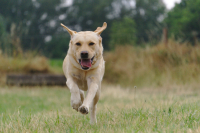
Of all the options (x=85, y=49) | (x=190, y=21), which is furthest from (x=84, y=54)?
(x=190, y=21)

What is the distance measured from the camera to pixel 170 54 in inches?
485

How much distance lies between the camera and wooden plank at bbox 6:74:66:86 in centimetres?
1242

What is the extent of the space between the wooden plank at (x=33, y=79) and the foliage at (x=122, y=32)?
14794 millimetres

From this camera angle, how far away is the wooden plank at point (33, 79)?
1242 cm

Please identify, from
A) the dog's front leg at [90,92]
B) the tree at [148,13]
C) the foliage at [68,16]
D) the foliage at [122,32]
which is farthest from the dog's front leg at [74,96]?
the tree at [148,13]

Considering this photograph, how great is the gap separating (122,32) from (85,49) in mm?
26242

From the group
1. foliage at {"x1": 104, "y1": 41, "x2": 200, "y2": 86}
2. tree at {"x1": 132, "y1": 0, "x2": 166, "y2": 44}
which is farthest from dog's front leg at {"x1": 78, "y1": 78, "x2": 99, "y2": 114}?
tree at {"x1": 132, "y1": 0, "x2": 166, "y2": 44}

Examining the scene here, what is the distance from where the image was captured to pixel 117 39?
2752cm

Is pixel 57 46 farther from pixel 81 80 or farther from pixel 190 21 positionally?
pixel 81 80

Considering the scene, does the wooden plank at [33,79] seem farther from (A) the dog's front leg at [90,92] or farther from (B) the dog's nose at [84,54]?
(B) the dog's nose at [84,54]

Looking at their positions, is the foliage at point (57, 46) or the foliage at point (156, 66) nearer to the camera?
the foliage at point (156, 66)

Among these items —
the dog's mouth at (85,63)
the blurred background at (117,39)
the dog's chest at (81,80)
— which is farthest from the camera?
the blurred background at (117,39)

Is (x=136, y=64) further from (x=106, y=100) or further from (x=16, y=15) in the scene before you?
(x=16, y=15)

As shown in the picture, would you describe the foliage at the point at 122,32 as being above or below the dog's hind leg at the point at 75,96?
above
